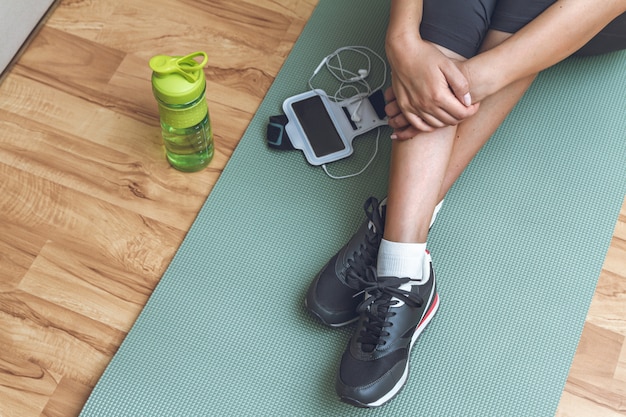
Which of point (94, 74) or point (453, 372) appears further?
point (94, 74)

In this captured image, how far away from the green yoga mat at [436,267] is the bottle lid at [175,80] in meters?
0.25

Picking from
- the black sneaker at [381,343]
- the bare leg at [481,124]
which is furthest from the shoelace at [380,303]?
the bare leg at [481,124]

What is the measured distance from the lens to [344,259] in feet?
3.92

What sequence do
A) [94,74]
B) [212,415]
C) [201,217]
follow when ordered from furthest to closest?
[94,74] < [201,217] < [212,415]

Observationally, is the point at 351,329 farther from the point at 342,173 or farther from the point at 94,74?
the point at 94,74

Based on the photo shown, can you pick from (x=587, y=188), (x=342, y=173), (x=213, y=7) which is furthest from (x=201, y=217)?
(x=587, y=188)

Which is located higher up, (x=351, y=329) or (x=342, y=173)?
(x=342, y=173)

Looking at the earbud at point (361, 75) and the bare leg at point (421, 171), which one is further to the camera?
the earbud at point (361, 75)

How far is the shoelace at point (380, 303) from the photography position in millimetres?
1106

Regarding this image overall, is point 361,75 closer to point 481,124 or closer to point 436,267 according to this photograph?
point 481,124

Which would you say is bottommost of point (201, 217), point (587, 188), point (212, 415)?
point (212, 415)

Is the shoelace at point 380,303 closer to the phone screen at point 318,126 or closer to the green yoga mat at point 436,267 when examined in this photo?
the green yoga mat at point 436,267

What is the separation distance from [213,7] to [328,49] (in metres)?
0.27

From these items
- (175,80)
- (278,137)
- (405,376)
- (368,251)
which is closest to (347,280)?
(368,251)
